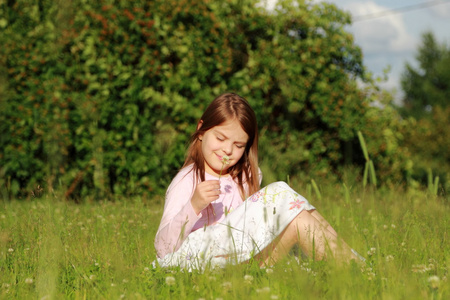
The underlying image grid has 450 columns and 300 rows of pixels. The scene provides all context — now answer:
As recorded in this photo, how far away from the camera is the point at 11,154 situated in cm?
558

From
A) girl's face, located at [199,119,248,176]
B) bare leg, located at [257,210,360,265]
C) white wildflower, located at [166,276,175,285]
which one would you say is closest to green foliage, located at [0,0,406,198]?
girl's face, located at [199,119,248,176]

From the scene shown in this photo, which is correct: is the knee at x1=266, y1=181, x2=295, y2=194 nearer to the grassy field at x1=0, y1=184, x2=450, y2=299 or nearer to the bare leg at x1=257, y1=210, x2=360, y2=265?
the bare leg at x1=257, y1=210, x2=360, y2=265

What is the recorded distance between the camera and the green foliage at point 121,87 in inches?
221

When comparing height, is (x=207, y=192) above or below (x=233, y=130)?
below

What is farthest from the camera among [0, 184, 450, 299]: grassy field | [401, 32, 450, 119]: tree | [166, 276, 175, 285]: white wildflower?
[401, 32, 450, 119]: tree

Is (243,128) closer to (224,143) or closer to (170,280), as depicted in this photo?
(224,143)

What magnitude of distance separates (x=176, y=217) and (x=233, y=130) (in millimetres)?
682

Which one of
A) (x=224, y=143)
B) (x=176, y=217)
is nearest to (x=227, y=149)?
(x=224, y=143)

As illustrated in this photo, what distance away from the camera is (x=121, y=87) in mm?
5801

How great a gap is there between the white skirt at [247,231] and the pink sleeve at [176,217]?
59 mm

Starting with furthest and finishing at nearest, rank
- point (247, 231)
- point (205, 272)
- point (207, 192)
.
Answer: point (247, 231) < point (207, 192) < point (205, 272)

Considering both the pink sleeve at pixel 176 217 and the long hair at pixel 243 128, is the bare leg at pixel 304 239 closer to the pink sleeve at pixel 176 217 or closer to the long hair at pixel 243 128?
the pink sleeve at pixel 176 217

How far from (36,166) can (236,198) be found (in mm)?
3285

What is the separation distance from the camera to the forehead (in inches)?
122
